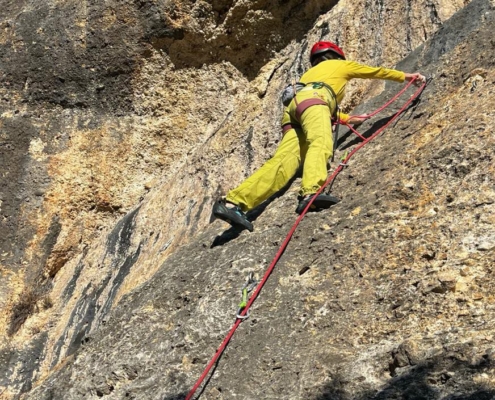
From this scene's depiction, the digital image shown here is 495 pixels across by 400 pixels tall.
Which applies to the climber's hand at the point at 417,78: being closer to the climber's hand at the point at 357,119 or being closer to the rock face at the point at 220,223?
the rock face at the point at 220,223

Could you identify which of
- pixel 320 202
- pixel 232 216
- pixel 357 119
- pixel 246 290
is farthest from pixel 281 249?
pixel 357 119

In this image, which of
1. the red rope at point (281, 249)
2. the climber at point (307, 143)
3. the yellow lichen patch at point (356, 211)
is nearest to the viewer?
the red rope at point (281, 249)

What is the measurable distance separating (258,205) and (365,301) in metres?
1.81

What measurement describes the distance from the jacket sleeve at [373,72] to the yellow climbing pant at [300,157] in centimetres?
41

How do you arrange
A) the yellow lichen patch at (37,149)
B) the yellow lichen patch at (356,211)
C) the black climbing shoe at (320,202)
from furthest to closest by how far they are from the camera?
the yellow lichen patch at (37,149) → the black climbing shoe at (320,202) → the yellow lichen patch at (356,211)

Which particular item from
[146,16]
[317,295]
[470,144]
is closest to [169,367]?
[317,295]

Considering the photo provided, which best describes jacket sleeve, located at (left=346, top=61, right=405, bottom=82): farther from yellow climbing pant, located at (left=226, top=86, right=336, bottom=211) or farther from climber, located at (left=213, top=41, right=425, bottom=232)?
yellow climbing pant, located at (left=226, top=86, right=336, bottom=211)

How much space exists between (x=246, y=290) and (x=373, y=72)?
7.99ft

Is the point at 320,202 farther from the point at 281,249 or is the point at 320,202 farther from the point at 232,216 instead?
the point at 232,216

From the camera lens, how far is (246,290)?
4.41 metres

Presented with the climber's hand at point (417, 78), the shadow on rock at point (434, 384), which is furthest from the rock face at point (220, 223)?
the climber's hand at point (417, 78)

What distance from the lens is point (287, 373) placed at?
3.74 metres

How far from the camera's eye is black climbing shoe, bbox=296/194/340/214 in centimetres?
486

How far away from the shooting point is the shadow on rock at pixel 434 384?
3.04m
